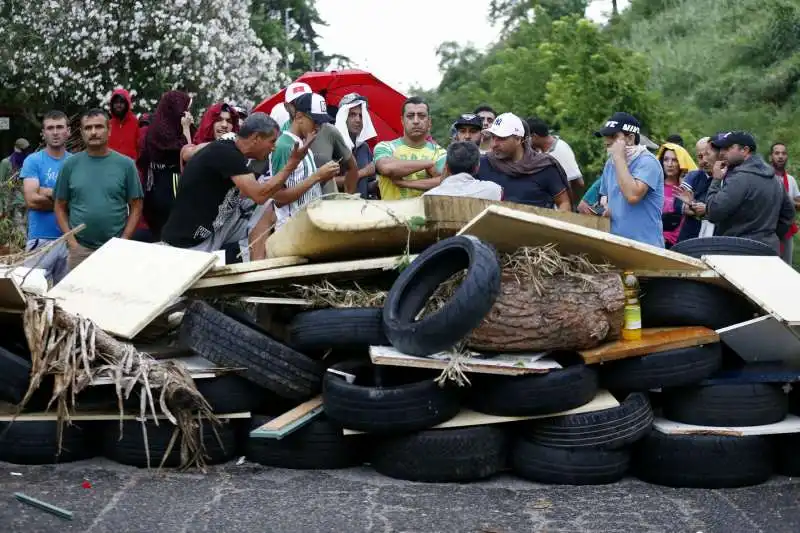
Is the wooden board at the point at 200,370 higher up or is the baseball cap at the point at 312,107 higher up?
the baseball cap at the point at 312,107

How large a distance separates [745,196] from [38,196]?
18.5 ft

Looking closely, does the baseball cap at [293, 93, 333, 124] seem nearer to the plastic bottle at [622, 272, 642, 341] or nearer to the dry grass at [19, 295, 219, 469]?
the dry grass at [19, 295, 219, 469]

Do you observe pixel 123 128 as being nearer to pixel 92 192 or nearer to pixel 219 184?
pixel 92 192

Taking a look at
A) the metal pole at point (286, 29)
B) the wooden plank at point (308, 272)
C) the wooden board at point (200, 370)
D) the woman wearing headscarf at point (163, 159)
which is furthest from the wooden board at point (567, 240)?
the metal pole at point (286, 29)

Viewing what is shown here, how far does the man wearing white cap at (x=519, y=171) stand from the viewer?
805 cm

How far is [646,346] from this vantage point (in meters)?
6.16

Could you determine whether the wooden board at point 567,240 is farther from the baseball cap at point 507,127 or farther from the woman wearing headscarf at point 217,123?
the woman wearing headscarf at point 217,123

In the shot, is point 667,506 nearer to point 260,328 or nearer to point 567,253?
point 567,253

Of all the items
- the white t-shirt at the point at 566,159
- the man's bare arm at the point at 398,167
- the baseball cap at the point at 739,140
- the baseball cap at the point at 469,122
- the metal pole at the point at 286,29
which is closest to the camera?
the man's bare arm at the point at 398,167

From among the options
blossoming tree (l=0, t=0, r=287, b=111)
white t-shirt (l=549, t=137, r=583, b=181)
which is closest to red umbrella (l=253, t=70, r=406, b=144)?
white t-shirt (l=549, t=137, r=583, b=181)

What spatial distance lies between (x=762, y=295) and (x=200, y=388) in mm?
3226

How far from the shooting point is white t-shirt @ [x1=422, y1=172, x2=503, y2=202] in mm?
7086

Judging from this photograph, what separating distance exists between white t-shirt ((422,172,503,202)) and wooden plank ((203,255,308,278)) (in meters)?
0.93

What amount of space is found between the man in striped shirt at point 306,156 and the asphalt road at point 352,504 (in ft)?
8.33
